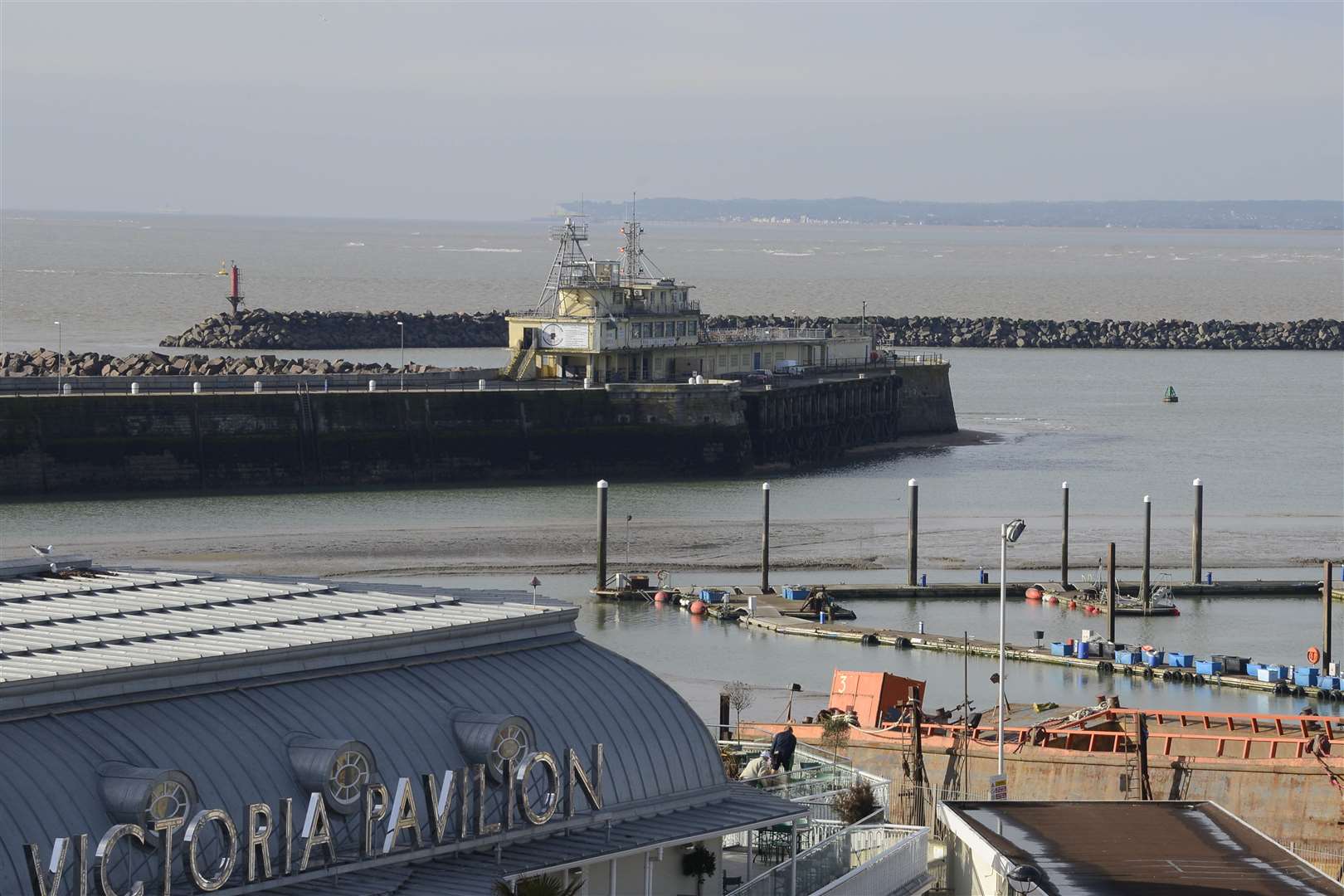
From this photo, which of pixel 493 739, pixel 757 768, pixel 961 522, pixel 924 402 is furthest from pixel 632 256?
pixel 493 739

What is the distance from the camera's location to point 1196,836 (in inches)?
1073

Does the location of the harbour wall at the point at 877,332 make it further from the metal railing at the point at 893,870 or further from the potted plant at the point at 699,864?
the potted plant at the point at 699,864

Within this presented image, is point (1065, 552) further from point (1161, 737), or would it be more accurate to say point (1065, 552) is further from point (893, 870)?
point (893, 870)

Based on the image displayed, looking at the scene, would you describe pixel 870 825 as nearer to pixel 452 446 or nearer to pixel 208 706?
pixel 208 706

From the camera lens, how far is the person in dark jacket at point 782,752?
2836 centimetres

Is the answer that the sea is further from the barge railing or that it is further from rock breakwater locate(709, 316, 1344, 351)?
rock breakwater locate(709, 316, 1344, 351)

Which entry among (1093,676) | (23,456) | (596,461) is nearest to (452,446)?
(596,461)

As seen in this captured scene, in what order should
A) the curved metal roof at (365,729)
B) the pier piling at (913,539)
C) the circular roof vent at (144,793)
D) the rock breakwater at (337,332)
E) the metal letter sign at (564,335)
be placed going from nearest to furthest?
the circular roof vent at (144,793)
the curved metal roof at (365,729)
the pier piling at (913,539)
the metal letter sign at (564,335)
the rock breakwater at (337,332)

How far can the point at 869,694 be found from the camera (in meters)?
41.8

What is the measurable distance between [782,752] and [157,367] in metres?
75.4

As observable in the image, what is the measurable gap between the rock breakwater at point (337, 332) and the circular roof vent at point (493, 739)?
12762 centimetres

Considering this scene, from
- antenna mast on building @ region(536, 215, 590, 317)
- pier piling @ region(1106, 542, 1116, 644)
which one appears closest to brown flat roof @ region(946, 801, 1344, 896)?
pier piling @ region(1106, 542, 1116, 644)

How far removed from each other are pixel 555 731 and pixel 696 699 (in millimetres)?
23303

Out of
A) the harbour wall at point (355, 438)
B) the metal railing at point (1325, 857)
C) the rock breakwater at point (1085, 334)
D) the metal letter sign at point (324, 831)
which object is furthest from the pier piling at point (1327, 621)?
the rock breakwater at point (1085, 334)
